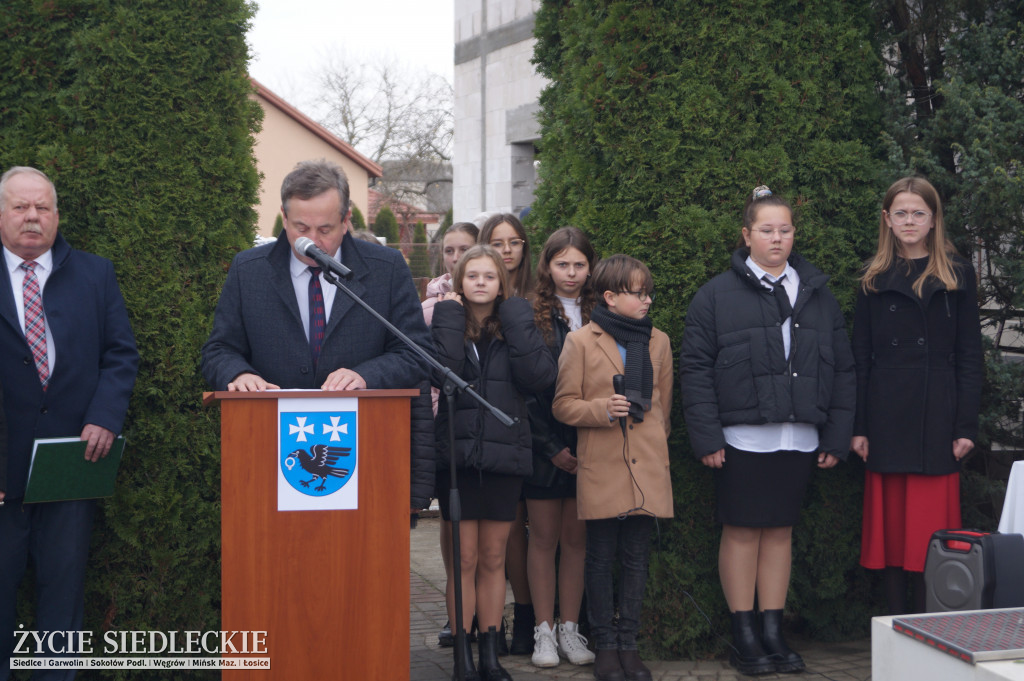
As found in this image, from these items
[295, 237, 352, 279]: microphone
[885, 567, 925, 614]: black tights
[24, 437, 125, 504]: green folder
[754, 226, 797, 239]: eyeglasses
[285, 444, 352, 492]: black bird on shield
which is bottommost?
[885, 567, 925, 614]: black tights

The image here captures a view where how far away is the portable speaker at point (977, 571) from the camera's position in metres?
3.76

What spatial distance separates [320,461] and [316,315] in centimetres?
80

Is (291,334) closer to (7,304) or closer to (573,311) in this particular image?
(7,304)

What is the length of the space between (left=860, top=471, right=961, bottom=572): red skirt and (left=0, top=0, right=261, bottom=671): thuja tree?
3.38m

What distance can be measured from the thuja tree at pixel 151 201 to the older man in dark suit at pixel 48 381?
0.35m

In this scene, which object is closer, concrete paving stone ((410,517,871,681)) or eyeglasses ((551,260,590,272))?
concrete paving stone ((410,517,871,681))

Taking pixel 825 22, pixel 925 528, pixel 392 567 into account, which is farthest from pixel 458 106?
pixel 392 567

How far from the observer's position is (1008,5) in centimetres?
552

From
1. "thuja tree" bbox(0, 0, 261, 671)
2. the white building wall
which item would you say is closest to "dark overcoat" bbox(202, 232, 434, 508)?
"thuja tree" bbox(0, 0, 261, 671)

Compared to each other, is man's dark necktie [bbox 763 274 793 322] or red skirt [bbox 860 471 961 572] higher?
man's dark necktie [bbox 763 274 793 322]

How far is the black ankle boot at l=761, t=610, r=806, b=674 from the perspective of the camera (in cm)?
505

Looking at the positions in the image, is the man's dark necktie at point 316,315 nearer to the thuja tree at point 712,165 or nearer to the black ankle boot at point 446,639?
the thuja tree at point 712,165

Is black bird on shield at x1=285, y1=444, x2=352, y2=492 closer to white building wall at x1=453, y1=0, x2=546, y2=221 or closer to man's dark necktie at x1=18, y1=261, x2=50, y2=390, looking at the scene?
man's dark necktie at x1=18, y1=261, x2=50, y2=390

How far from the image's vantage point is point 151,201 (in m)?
4.79
